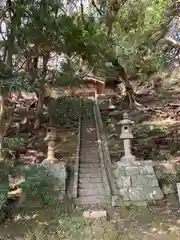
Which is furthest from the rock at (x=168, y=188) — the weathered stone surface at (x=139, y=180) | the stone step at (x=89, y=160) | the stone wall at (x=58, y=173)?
the stone wall at (x=58, y=173)

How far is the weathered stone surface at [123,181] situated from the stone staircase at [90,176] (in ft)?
1.43

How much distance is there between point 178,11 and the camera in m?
9.48

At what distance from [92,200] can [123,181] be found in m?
1.14

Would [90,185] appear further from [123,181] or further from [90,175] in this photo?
[123,181]

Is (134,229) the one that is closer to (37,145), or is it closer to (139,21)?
(37,145)

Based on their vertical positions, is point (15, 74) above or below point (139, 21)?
below

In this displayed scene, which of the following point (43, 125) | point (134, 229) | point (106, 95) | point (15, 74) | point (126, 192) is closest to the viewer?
point (134, 229)

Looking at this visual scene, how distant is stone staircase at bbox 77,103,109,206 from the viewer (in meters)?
7.93

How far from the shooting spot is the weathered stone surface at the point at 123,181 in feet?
27.7

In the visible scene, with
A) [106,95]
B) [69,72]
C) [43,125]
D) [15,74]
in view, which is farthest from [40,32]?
[106,95]

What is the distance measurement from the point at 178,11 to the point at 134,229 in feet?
21.6

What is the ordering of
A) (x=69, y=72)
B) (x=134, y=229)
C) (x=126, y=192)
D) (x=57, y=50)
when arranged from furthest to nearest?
1. (x=69, y=72)
2. (x=57, y=50)
3. (x=126, y=192)
4. (x=134, y=229)

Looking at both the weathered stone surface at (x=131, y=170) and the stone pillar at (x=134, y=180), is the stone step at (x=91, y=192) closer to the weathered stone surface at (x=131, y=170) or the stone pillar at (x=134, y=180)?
the stone pillar at (x=134, y=180)

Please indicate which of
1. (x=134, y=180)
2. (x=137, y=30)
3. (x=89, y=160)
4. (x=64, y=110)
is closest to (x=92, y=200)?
(x=134, y=180)
